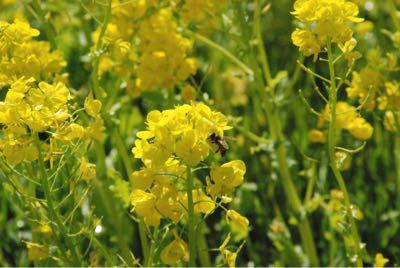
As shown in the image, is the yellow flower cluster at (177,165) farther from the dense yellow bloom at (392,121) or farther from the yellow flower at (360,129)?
the yellow flower at (360,129)

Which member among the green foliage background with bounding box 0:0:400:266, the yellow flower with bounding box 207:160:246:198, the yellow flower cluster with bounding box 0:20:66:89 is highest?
the yellow flower cluster with bounding box 0:20:66:89

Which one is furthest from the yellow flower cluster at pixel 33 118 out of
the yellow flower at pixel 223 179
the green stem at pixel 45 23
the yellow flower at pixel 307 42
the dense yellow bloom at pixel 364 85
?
the dense yellow bloom at pixel 364 85

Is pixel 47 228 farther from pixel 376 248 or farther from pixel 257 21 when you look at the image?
pixel 376 248

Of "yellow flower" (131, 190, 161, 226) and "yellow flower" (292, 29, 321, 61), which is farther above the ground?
"yellow flower" (292, 29, 321, 61)

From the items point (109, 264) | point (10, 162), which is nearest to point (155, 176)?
point (10, 162)

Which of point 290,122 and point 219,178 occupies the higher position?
point 219,178

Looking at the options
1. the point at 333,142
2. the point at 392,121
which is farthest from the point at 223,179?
the point at 392,121

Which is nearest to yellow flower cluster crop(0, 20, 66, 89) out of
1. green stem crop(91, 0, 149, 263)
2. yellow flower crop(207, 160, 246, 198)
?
green stem crop(91, 0, 149, 263)

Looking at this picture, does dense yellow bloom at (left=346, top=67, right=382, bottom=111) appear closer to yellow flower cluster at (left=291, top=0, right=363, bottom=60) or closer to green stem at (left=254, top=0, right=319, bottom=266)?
green stem at (left=254, top=0, right=319, bottom=266)
